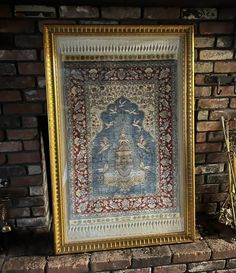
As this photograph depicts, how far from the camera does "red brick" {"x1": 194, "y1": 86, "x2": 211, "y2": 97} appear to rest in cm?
169

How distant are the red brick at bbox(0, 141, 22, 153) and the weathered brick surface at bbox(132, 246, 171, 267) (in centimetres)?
80

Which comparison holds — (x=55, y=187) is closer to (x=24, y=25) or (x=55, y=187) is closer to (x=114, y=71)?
(x=114, y=71)

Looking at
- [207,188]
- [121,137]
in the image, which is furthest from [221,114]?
[121,137]

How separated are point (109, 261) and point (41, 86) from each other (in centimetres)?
92

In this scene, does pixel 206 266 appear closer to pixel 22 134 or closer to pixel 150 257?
pixel 150 257

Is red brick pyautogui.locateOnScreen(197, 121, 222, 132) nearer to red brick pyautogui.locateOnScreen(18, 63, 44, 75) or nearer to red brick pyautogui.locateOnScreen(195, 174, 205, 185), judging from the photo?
red brick pyautogui.locateOnScreen(195, 174, 205, 185)

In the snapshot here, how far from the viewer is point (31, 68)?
156 centimetres

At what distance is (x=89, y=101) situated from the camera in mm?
1587

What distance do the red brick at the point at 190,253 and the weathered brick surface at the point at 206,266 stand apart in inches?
1.4

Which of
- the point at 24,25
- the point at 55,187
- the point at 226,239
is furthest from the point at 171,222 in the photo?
the point at 24,25

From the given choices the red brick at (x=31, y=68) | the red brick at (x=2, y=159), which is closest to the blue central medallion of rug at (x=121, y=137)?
the red brick at (x=31, y=68)

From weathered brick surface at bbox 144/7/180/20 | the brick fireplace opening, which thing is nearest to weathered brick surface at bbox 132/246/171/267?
the brick fireplace opening

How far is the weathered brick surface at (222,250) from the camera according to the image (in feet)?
5.42

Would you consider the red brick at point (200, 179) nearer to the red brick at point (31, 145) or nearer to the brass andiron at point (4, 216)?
the red brick at point (31, 145)
